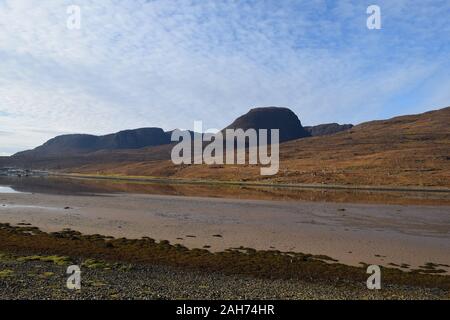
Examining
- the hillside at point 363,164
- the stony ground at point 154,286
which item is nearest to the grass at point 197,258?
the stony ground at point 154,286

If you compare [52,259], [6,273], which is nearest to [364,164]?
[52,259]

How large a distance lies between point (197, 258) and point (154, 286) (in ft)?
20.5

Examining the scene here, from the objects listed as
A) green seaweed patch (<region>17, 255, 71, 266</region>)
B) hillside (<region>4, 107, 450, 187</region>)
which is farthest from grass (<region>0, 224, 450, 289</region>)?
hillside (<region>4, 107, 450, 187</region>)

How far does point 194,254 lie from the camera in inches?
893

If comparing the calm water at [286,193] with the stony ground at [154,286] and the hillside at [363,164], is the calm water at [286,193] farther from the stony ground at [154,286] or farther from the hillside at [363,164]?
the stony ground at [154,286]

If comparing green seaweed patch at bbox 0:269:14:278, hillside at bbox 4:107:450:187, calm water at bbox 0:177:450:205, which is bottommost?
green seaweed patch at bbox 0:269:14:278

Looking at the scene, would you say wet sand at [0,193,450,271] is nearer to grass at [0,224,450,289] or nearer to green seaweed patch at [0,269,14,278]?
grass at [0,224,450,289]

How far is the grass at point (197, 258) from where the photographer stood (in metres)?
19.1

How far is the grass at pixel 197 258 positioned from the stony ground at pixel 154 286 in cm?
118

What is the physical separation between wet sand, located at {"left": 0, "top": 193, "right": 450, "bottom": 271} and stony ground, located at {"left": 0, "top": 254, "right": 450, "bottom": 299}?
6231mm

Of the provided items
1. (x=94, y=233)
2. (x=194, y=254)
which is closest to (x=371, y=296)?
(x=194, y=254)

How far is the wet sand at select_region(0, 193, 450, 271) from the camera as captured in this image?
25.6 meters

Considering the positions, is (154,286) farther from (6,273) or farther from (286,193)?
(286,193)
